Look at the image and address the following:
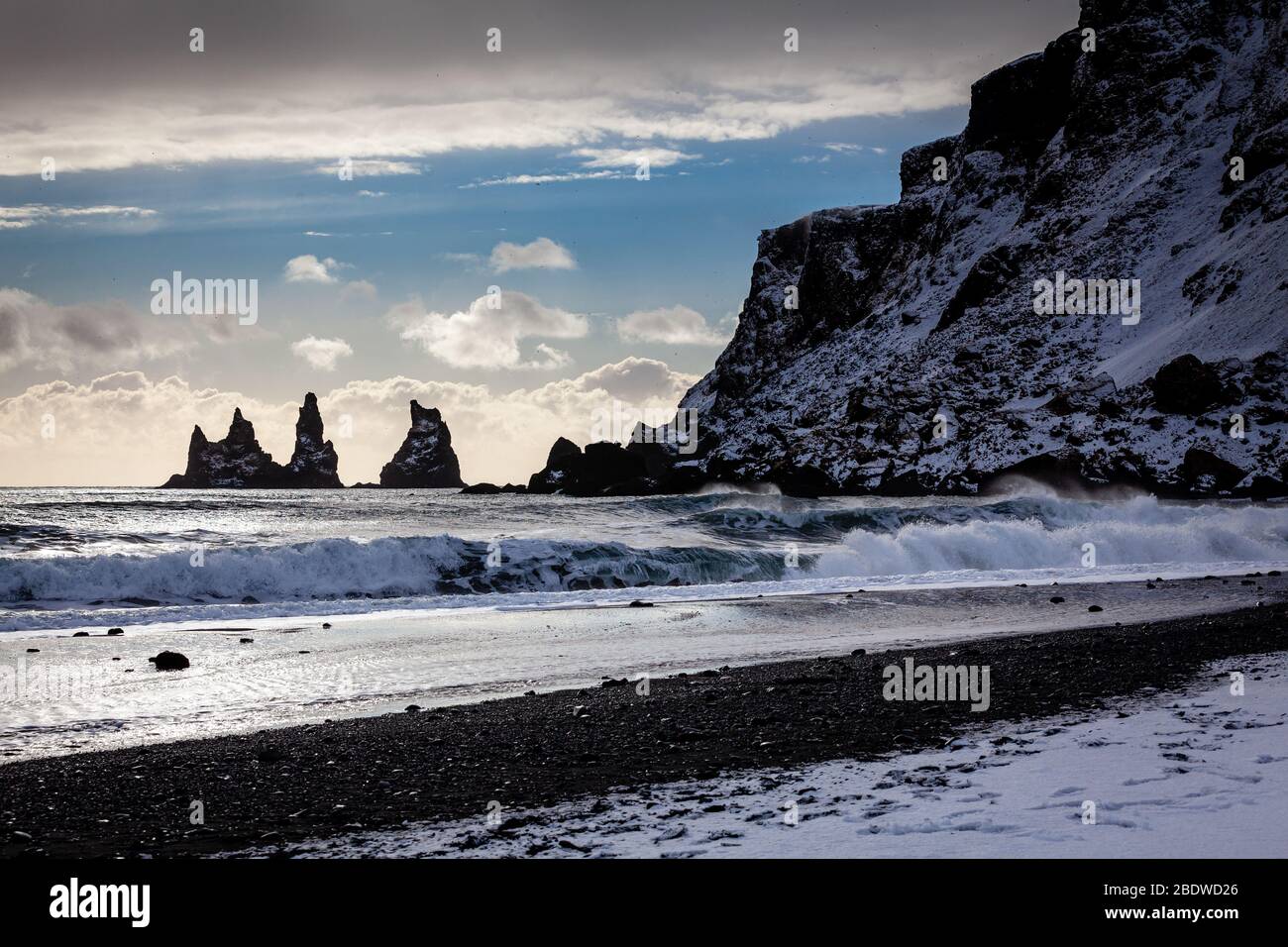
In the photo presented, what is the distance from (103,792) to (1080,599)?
2002cm

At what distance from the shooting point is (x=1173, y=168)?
489 feet

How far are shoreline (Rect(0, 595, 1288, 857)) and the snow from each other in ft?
1.55

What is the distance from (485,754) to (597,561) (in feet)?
74.6

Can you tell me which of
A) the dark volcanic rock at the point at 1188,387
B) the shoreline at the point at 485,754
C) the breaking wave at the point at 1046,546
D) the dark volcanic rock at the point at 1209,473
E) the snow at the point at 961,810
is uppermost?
the dark volcanic rock at the point at 1188,387

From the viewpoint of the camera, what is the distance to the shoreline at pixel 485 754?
664 cm

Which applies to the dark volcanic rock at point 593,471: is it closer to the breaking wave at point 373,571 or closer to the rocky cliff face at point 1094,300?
the rocky cliff face at point 1094,300

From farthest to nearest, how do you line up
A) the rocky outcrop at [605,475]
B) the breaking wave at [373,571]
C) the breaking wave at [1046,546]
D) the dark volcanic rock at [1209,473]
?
the rocky outcrop at [605,475] → the dark volcanic rock at [1209,473] → the breaking wave at [1046,546] → the breaking wave at [373,571]

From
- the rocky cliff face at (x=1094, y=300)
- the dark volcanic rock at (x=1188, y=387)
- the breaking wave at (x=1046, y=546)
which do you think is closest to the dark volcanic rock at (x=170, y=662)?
the breaking wave at (x=1046, y=546)

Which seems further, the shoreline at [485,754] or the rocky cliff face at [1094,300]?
the rocky cliff face at [1094,300]

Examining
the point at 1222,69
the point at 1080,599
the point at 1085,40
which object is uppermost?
the point at 1085,40

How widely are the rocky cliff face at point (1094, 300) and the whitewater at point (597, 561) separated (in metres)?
54.6

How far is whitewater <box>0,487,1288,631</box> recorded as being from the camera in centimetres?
2405
